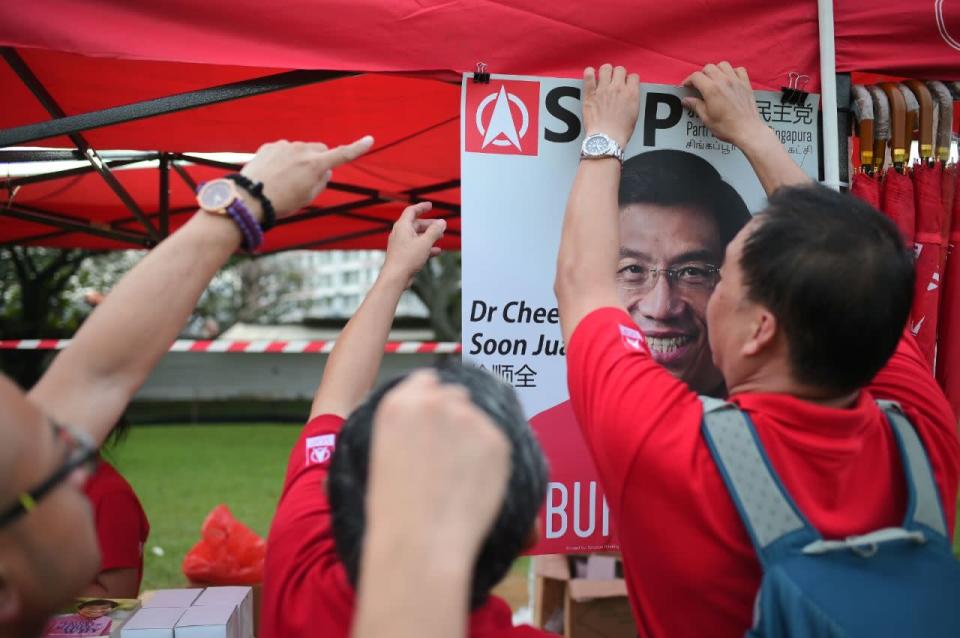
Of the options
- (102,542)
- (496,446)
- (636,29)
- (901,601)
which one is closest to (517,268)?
(636,29)

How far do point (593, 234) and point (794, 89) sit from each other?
814mm

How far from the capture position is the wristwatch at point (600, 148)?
1537 mm

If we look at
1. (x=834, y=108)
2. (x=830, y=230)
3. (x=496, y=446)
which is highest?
(x=834, y=108)

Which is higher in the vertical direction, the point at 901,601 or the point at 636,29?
the point at 636,29

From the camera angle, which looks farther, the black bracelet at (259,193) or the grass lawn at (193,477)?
the grass lawn at (193,477)

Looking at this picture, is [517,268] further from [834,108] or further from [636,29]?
[834,108]

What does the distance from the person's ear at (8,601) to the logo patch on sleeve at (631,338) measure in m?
0.86

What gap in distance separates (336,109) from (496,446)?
2710 millimetres

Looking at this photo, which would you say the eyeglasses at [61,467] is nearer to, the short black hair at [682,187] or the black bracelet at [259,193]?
the black bracelet at [259,193]

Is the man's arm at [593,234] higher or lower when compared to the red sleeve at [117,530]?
higher

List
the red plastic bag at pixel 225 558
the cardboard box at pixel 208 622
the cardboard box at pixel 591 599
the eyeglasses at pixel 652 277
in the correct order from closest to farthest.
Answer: the eyeglasses at pixel 652 277 < the cardboard box at pixel 208 622 < the red plastic bag at pixel 225 558 < the cardboard box at pixel 591 599

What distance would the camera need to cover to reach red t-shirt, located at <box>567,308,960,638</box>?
44.3 inches

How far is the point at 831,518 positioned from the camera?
3.63 ft

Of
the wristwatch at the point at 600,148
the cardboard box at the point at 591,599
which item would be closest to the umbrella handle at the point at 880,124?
the wristwatch at the point at 600,148
